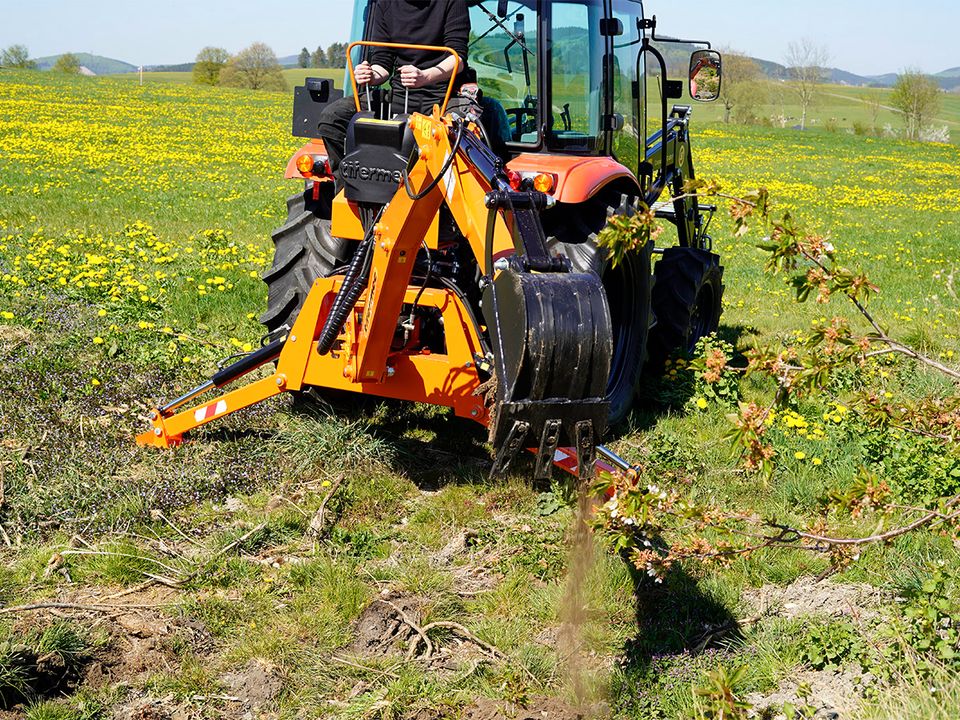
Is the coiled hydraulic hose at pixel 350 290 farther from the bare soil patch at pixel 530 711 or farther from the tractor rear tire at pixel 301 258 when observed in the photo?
the bare soil patch at pixel 530 711

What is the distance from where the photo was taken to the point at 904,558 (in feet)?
13.9

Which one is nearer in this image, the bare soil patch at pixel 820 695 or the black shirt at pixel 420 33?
the bare soil patch at pixel 820 695

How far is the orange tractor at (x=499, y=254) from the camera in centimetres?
315

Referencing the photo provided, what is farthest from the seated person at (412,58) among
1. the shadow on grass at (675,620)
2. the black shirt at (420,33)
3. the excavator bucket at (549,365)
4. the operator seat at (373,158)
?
the shadow on grass at (675,620)

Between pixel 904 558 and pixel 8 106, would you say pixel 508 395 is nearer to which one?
pixel 904 558

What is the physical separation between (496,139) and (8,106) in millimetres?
28279

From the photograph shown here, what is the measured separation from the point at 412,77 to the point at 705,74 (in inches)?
109

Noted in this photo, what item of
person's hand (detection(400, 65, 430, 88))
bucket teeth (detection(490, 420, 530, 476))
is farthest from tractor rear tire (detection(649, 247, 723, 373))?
bucket teeth (detection(490, 420, 530, 476))

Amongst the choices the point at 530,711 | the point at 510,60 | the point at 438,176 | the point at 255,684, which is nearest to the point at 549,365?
the point at 438,176

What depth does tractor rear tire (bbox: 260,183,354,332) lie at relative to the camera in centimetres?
573

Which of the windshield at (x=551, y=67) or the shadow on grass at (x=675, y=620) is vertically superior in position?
the windshield at (x=551, y=67)

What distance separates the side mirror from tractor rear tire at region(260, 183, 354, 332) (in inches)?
99.9

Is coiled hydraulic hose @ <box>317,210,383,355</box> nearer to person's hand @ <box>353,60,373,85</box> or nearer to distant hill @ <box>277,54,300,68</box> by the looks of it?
person's hand @ <box>353,60,373,85</box>

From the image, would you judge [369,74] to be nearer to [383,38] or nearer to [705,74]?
[383,38]
